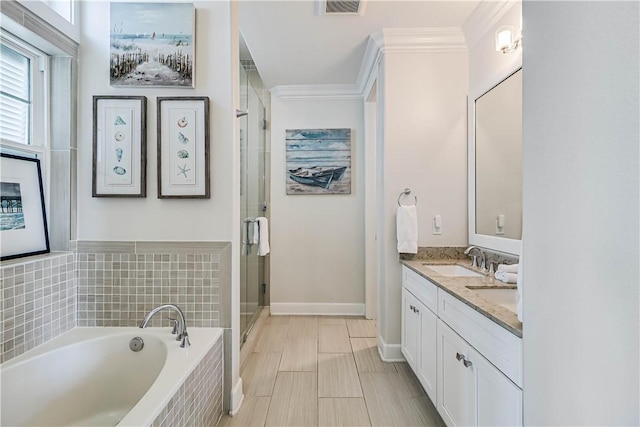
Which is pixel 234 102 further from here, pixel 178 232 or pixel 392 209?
pixel 392 209

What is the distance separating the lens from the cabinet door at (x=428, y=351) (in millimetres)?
1836

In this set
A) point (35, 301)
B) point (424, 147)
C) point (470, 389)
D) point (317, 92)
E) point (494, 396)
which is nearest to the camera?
point (494, 396)

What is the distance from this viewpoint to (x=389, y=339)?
2.59m

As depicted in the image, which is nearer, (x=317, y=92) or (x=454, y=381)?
(x=454, y=381)

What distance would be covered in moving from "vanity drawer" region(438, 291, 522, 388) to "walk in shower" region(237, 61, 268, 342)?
1.65m

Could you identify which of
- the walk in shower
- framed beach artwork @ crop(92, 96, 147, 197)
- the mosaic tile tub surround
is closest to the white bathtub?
the mosaic tile tub surround

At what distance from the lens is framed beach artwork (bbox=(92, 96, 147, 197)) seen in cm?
185

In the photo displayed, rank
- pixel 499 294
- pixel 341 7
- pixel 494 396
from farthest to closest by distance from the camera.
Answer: pixel 341 7 → pixel 499 294 → pixel 494 396

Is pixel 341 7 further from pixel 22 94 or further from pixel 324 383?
pixel 324 383

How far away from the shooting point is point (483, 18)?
2.26 meters

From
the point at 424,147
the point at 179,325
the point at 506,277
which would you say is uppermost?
the point at 424,147

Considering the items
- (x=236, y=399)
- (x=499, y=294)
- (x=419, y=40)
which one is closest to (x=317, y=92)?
(x=419, y=40)

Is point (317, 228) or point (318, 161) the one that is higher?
point (318, 161)

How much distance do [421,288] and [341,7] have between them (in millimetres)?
2001
